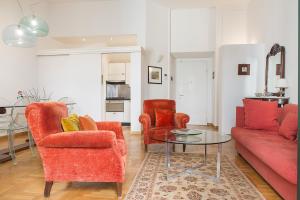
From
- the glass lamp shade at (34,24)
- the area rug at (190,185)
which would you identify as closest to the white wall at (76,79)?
the glass lamp shade at (34,24)

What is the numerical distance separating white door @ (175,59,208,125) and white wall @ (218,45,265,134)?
191 centimetres

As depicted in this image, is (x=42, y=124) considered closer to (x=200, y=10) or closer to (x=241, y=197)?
(x=241, y=197)

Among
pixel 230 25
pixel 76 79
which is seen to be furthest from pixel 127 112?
pixel 230 25

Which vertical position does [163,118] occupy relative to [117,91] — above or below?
below

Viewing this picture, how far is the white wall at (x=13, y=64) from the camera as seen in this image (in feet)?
15.9

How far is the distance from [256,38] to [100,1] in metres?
4.21

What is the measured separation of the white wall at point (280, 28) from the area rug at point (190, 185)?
6.11 ft

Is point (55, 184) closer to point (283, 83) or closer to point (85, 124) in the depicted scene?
point (85, 124)

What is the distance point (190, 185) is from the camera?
2.41m

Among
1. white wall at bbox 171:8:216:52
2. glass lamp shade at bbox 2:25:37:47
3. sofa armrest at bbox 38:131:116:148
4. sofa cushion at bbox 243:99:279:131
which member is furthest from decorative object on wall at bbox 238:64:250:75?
glass lamp shade at bbox 2:25:37:47

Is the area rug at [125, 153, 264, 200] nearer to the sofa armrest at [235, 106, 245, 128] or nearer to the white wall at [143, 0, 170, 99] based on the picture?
the sofa armrest at [235, 106, 245, 128]

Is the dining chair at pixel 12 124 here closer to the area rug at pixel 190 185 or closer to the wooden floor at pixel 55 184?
the wooden floor at pixel 55 184

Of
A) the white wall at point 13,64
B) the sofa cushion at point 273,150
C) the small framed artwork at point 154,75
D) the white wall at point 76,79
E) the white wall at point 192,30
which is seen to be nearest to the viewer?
the sofa cushion at point 273,150

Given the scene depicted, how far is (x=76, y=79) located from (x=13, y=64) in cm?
144
